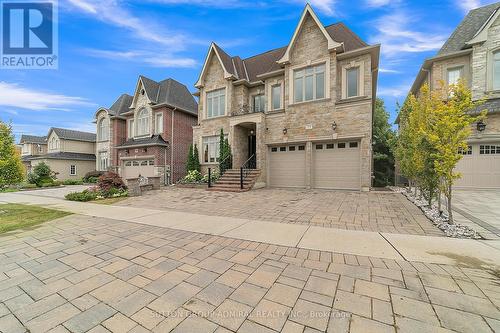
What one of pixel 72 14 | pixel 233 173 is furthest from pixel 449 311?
pixel 72 14

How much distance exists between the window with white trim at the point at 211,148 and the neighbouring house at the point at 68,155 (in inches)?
853

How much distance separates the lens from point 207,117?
17.3 meters

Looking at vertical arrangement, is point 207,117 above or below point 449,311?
above

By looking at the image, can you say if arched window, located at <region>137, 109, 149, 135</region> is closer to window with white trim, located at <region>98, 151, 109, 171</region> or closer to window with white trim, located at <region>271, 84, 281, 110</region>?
window with white trim, located at <region>98, 151, 109, 171</region>

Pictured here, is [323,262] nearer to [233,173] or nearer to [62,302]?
[62,302]

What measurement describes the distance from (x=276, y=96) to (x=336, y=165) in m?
6.45

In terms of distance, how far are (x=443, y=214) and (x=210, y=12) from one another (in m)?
12.9

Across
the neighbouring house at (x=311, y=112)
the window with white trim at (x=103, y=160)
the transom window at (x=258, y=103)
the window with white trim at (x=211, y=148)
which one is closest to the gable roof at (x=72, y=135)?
the window with white trim at (x=103, y=160)

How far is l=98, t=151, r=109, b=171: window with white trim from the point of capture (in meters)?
24.1

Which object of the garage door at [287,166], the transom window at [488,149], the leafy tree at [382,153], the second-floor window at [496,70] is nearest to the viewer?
the transom window at [488,149]

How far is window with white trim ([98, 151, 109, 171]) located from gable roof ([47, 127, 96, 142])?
8.15 metres

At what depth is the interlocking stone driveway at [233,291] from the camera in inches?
75.4

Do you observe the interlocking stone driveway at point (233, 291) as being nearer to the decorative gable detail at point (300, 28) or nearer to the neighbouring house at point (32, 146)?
the decorative gable detail at point (300, 28)

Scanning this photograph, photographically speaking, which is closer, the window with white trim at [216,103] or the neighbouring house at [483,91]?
the neighbouring house at [483,91]
